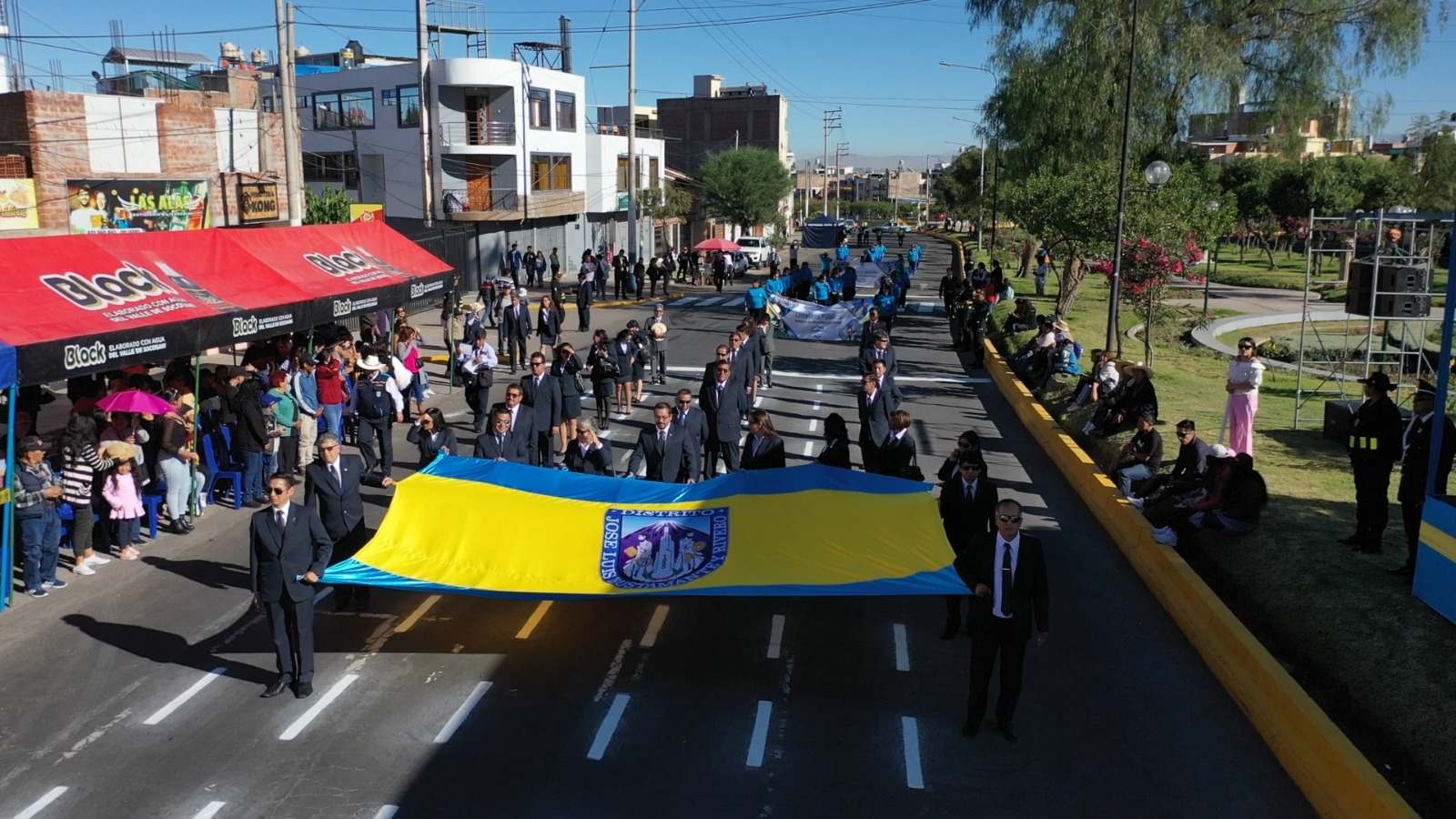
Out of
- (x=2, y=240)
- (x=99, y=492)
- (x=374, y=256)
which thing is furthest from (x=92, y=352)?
(x=374, y=256)

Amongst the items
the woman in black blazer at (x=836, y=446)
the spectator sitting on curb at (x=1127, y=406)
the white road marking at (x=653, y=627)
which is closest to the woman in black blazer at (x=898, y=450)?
the woman in black blazer at (x=836, y=446)

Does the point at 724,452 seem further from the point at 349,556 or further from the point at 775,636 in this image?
the point at 349,556

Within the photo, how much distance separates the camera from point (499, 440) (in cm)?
1219

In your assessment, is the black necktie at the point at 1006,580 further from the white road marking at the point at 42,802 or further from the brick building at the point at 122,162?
the brick building at the point at 122,162

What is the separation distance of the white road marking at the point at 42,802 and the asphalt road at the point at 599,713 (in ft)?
0.11

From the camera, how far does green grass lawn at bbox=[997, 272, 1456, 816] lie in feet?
24.9

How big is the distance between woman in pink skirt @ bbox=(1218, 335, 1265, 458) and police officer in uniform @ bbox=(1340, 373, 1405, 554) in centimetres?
320

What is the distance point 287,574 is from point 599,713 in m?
2.54

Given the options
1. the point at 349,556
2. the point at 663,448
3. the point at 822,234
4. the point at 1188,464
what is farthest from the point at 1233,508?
the point at 822,234

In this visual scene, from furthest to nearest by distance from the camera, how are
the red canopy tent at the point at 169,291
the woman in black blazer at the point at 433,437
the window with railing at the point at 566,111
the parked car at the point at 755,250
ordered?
the parked car at the point at 755,250
the window with railing at the point at 566,111
the woman in black blazer at the point at 433,437
the red canopy tent at the point at 169,291

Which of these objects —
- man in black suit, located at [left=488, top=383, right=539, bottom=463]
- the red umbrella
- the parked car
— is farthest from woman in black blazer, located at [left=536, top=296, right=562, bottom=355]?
the parked car

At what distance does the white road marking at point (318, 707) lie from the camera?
26.3 feet

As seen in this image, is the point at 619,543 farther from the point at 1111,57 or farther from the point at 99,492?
the point at 1111,57

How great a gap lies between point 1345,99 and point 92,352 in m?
34.8
